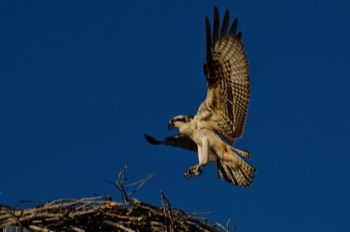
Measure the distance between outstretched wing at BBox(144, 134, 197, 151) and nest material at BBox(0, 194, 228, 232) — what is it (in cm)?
246

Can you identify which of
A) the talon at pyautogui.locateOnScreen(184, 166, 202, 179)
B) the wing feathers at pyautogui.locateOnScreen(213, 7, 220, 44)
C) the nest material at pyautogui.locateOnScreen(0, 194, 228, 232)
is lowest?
the nest material at pyautogui.locateOnScreen(0, 194, 228, 232)

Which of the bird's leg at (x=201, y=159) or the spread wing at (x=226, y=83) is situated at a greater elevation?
the spread wing at (x=226, y=83)

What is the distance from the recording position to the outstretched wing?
841 centimetres

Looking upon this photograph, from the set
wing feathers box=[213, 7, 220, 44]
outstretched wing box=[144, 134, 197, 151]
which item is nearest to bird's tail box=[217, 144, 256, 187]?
outstretched wing box=[144, 134, 197, 151]

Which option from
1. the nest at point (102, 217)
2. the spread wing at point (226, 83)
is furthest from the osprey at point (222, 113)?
the nest at point (102, 217)

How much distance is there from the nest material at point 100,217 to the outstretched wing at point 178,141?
2.46 metres

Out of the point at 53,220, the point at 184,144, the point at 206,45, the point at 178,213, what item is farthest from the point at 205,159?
the point at 53,220

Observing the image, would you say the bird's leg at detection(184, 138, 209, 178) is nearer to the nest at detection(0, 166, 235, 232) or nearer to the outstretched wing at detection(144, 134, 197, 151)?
the outstretched wing at detection(144, 134, 197, 151)

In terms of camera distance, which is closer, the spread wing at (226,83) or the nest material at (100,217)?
the nest material at (100,217)

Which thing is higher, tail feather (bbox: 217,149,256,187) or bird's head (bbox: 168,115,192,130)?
bird's head (bbox: 168,115,192,130)

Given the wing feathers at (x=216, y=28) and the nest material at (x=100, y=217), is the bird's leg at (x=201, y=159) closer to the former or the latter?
the wing feathers at (x=216, y=28)

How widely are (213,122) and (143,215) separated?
278 centimetres

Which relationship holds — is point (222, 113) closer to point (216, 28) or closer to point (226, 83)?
point (226, 83)

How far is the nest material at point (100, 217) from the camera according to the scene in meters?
5.52
